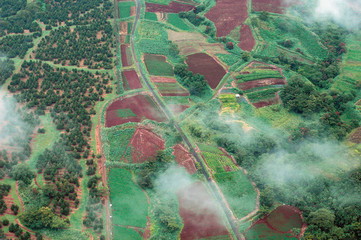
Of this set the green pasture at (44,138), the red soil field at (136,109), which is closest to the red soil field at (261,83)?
the red soil field at (136,109)

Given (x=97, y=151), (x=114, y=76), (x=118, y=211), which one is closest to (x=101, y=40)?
(x=114, y=76)

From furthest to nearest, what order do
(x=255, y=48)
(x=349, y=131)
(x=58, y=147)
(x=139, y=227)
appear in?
(x=255, y=48)
(x=349, y=131)
(x=58, y=147)
(x=139, y=227)

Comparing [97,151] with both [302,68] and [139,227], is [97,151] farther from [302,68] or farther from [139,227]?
[302,68]

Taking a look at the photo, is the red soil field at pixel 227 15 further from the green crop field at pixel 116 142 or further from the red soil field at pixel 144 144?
the green crop field at pixel 116 142

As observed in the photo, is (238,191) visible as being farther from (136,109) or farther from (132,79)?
(132,79)

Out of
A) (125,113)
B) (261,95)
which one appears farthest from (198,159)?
(261,95)

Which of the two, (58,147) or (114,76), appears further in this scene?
(114,76)
